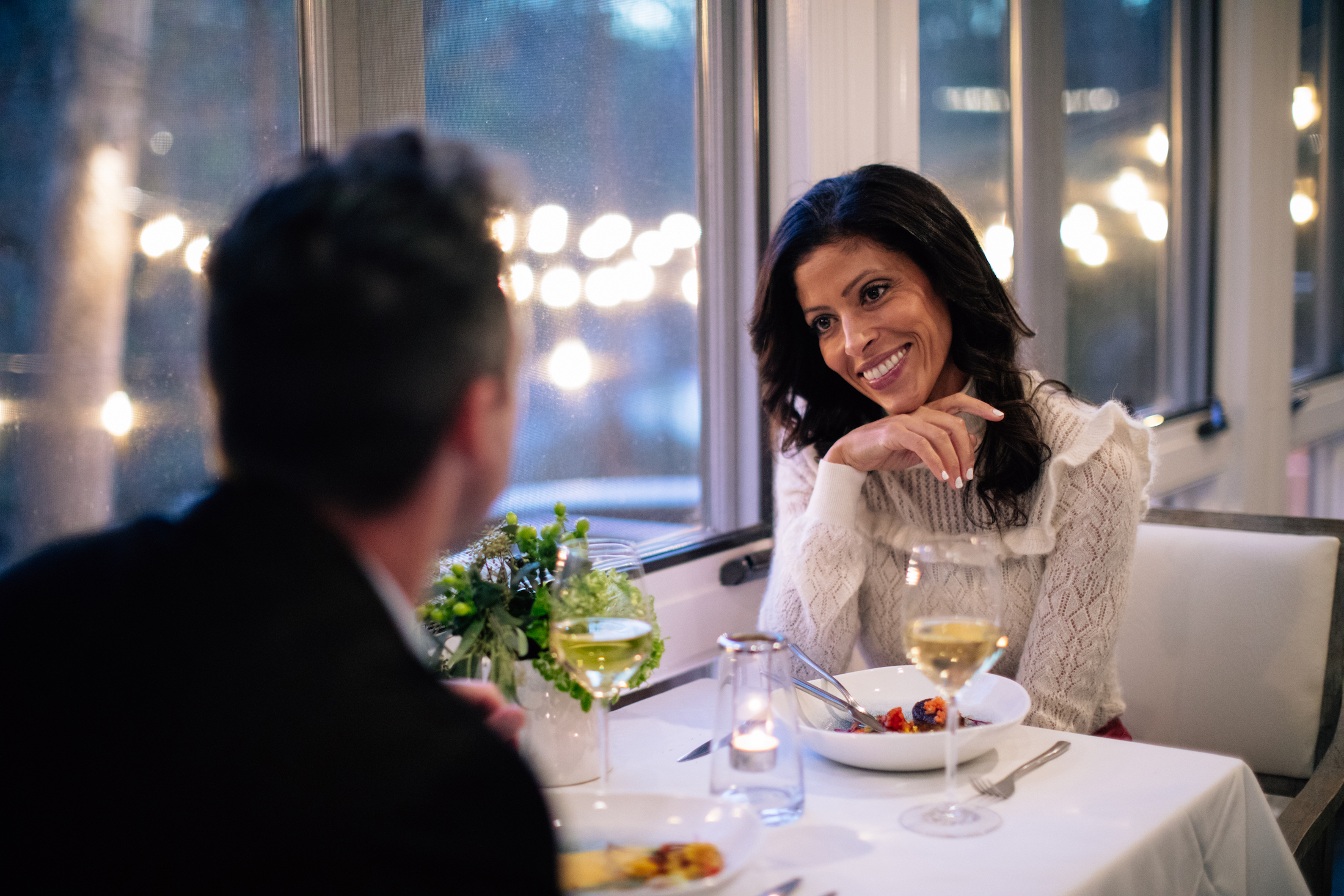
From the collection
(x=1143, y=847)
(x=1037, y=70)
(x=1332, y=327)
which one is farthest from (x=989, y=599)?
(x=1332, y=327)

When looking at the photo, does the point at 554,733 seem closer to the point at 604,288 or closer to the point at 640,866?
the point at 640,866

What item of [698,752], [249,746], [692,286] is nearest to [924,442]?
[698,752]

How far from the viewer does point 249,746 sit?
0.46 metres

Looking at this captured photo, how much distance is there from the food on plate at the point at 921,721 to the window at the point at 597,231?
80 centimetres

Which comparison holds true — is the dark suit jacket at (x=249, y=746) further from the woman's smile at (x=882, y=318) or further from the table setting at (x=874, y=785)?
the woman's smile at (x=882, y=318)

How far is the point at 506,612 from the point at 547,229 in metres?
0.96

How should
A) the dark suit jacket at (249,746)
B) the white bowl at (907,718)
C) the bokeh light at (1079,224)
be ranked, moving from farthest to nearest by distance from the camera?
the bokeh light at (1079,224), the white bowl at (907,718), the dark suit jacket at (249,746)

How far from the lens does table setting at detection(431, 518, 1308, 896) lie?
2.89 ft

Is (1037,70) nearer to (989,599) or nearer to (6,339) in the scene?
(989,599)

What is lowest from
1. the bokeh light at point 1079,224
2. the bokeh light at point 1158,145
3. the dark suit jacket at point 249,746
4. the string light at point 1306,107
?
the dark suit jacket at point 249,746

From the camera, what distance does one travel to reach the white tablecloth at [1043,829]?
2.90 feet

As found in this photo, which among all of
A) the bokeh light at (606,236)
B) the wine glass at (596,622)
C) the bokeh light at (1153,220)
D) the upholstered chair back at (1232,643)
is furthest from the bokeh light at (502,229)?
the bokeh light at (1153,220)

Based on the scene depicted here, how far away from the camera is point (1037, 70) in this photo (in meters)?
3.03

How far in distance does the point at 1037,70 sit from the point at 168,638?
306 centimetres
